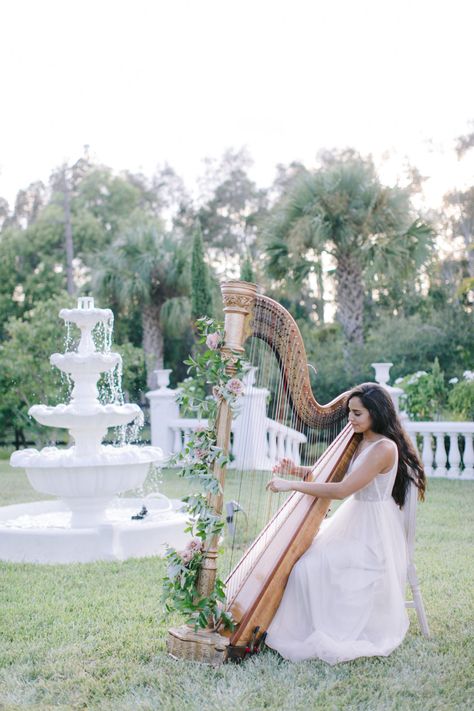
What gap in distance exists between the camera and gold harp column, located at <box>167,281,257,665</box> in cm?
353

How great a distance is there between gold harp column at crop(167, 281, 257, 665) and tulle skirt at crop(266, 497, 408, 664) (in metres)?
0.29

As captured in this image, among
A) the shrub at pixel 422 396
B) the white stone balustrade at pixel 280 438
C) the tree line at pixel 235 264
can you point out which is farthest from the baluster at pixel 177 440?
the shrub at pixel 422 396

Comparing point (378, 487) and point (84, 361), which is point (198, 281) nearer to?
point (84, 361)

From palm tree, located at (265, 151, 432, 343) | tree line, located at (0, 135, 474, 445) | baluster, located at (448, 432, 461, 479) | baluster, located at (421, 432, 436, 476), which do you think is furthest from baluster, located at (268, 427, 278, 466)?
palm tree, located at (265, 151, 432, 343)

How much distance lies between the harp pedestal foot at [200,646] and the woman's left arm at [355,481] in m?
0.75

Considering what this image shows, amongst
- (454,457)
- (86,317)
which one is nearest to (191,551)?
→ (86,317)

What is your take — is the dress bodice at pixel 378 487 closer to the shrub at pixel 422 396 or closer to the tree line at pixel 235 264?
the shrub at pixel 422 396

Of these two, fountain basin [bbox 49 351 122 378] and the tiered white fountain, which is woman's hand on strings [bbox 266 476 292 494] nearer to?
the tiered white fountain

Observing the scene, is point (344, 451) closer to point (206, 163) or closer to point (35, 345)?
point (35, 345)

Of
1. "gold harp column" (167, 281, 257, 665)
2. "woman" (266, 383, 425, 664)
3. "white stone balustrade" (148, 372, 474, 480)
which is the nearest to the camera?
"gold harp column" (167, 281, 257, 665)

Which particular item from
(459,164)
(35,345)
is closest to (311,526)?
(35,345)

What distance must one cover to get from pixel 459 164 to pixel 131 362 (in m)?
15.3

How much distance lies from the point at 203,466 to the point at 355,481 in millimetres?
724

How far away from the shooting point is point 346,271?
612 inches
